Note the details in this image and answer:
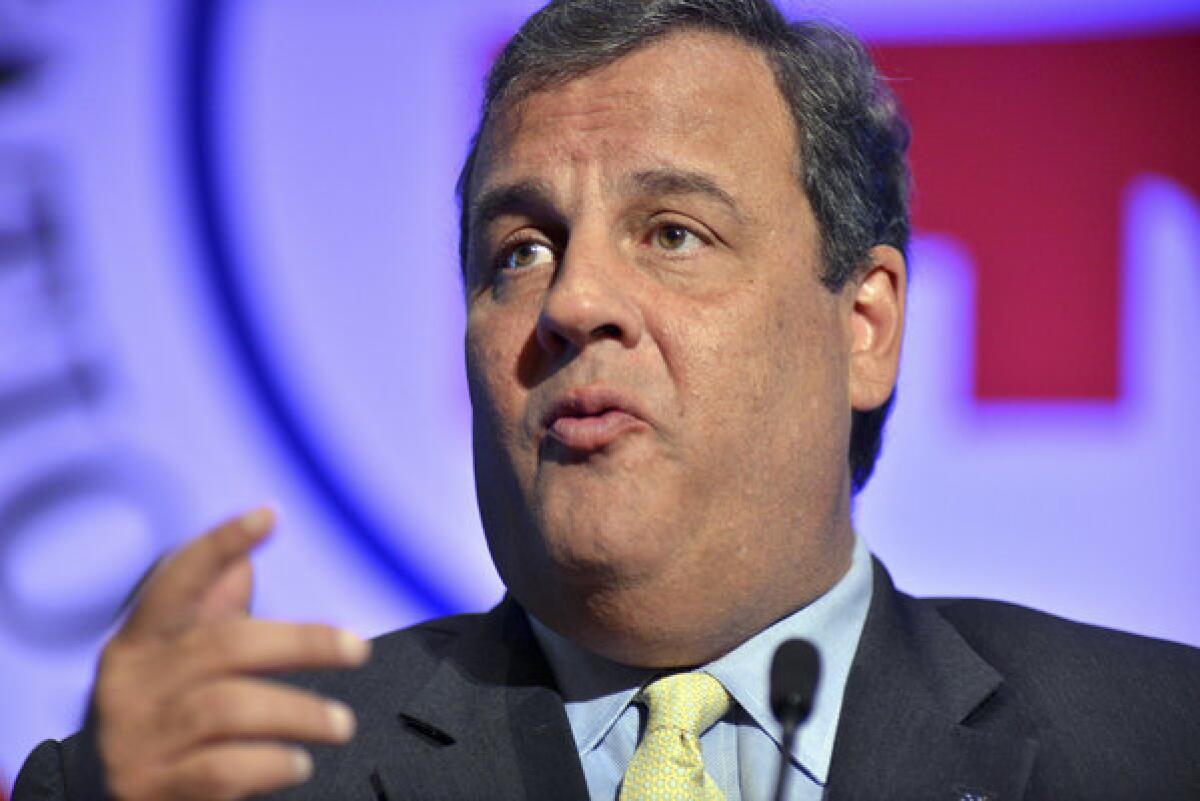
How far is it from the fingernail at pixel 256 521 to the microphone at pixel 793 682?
0.54 m

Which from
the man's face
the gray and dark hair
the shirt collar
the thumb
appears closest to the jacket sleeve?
the thumb

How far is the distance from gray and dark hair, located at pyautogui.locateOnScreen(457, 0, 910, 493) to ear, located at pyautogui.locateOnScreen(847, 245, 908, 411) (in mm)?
38

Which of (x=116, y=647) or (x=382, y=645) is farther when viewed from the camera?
(x=382, y=645)

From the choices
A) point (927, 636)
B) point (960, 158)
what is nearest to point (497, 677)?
point (927, 636)

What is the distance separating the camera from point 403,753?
6.79 ft

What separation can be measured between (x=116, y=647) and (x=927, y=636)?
3.85ft

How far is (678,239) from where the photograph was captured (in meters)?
2.05

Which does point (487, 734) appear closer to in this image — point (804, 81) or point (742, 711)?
point (742, 711)

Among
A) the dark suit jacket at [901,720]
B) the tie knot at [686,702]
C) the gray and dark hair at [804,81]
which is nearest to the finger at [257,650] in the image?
the dark suit jacket at [901,720]

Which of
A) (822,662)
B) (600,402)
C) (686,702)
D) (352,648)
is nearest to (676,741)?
(686,702)

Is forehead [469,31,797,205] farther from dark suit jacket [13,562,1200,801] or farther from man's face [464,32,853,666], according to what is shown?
dark suit jacket [13,562,1200,801]

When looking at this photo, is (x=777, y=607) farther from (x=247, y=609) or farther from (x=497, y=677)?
(x=247, y=609)

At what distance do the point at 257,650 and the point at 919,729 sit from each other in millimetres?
961

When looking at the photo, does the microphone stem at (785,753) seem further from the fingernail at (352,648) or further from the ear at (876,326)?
the ear at (876,326)
